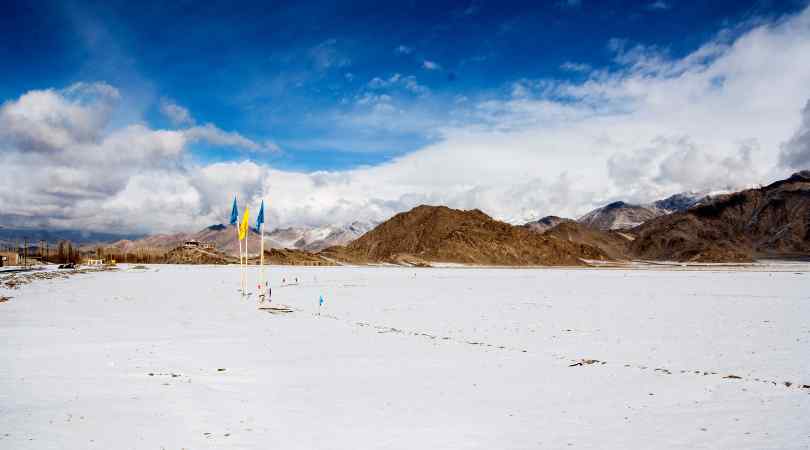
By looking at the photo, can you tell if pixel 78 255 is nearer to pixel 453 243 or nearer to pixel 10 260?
pixel 10 260

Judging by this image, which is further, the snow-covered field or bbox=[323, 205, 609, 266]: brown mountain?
bbox=[323, 205, 609, 266]: brown mountain

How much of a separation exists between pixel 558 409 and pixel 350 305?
23.6 metres

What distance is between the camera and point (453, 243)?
164500 mm

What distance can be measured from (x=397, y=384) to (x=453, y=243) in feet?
502

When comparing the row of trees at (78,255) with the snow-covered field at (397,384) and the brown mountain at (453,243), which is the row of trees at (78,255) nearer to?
the brown mountain at (453,243)

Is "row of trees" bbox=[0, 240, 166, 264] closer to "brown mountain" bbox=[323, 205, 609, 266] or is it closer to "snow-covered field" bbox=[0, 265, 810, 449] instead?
"brown mountain" bbox=[323, 205, 609, 266]

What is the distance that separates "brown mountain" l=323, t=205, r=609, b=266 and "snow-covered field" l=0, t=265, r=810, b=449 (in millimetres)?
128964

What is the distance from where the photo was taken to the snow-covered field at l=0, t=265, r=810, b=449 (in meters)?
8.59

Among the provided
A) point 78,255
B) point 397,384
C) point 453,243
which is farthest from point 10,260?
point 397,384

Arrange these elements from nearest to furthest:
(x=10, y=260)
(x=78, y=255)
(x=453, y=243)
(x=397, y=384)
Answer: (x=397, y=384), (x=10, y=260), (x=78, y=255), (x=453, y=243)

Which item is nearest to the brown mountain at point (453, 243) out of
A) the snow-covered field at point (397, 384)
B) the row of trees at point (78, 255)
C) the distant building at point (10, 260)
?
the row of trees at point (78, 255)

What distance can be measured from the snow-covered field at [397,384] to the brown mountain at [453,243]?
129 meters

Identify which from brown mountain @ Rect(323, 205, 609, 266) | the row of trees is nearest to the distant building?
the row of trees

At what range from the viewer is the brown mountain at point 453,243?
161000 millimetres
